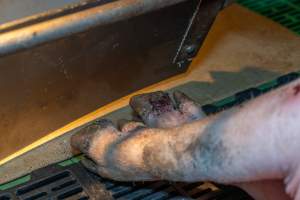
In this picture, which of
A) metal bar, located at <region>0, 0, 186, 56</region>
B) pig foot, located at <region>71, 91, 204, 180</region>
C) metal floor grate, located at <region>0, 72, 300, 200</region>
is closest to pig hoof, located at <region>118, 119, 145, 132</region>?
pig foot, located at <region>71, 91, 204, 180</region>

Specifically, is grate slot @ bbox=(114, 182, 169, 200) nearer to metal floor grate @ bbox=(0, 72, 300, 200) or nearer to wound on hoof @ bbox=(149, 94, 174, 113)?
metal floor grate @ bbox=(0, 72, 300, 200)

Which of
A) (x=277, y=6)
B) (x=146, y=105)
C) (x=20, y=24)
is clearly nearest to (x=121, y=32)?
(x=146, y=105)

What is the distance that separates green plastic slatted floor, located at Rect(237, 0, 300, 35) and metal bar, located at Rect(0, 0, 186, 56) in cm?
100

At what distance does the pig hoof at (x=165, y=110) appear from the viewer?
3.96 feet

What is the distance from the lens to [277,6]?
1930 mm

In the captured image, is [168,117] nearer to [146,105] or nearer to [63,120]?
[146,105]

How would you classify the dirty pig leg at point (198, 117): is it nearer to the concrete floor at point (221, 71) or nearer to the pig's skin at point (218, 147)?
the pig's skin at point (218, 147)

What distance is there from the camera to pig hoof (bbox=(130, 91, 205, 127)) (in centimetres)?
121

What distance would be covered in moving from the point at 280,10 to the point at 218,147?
1119mm

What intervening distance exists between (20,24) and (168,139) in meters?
0.35

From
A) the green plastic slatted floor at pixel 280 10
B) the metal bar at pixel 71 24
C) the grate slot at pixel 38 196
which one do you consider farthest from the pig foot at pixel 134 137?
the green plastic slatted floor at pixel 280 10

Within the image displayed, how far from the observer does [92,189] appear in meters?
1.20

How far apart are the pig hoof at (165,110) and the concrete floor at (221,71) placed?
0.18m

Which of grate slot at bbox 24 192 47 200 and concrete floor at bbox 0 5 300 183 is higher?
concrete floor at bbox 0 5 300 183
